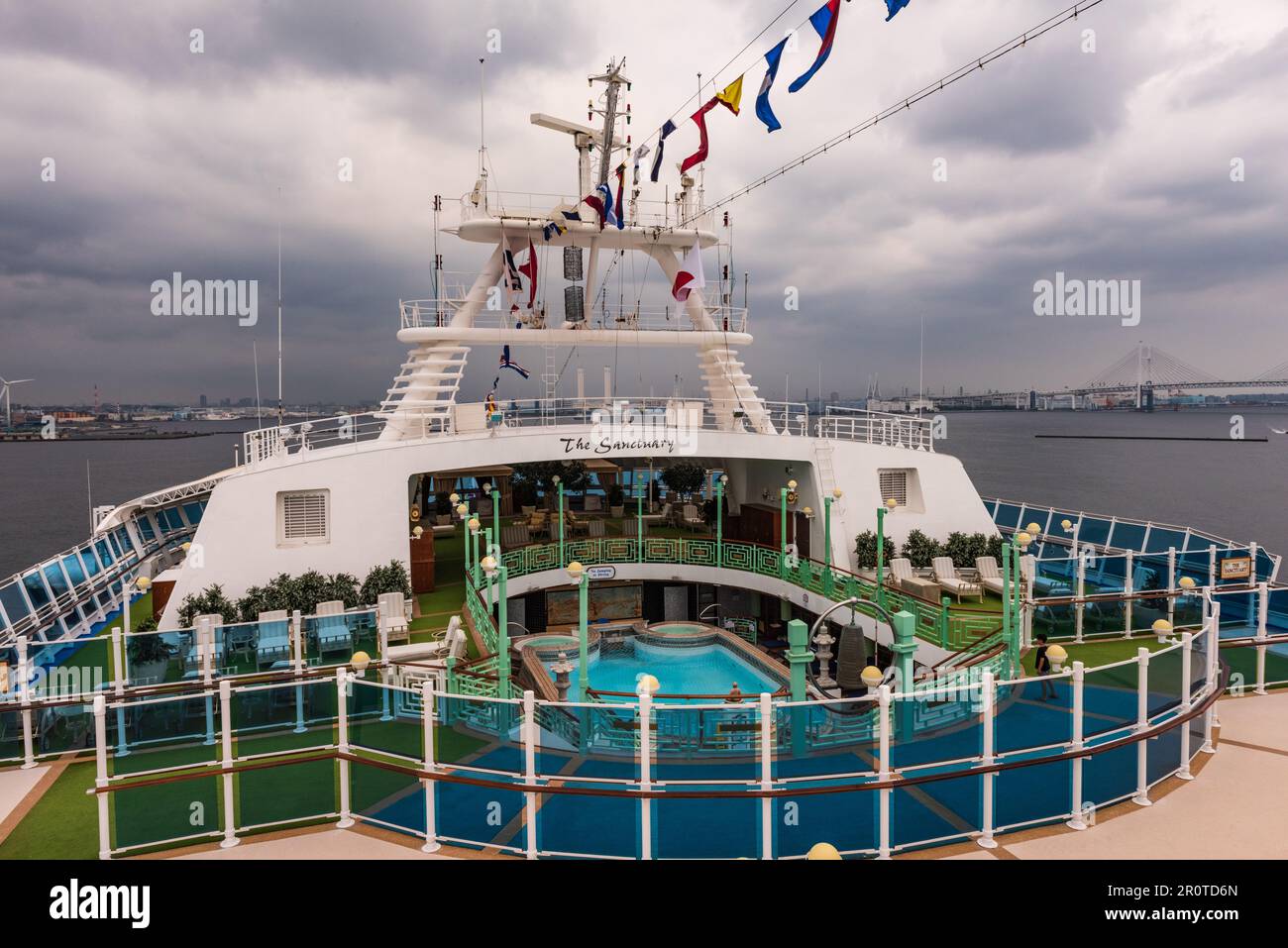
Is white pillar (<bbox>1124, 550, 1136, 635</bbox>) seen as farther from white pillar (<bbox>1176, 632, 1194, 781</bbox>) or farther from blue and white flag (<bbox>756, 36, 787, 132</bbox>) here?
blue and white flag (<bbox>756, 36, 787, 132</bbox>)

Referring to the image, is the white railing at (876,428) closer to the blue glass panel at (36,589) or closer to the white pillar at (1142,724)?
the white pillar at (1142,724)

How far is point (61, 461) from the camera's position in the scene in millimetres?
145125

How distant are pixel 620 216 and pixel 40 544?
60.5 meters

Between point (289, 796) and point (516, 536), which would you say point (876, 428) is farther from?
point (289, 796)

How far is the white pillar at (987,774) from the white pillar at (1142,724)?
178 centimetres

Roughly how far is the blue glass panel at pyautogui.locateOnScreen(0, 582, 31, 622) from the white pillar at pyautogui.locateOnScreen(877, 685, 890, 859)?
15316 mm

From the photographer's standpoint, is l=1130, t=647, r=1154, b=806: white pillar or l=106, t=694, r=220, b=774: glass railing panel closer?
l=1130, t=647, r=1154, b=806: white pillar

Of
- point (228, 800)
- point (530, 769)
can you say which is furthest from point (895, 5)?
point (228, 800)

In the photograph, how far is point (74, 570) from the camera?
55.5 ft

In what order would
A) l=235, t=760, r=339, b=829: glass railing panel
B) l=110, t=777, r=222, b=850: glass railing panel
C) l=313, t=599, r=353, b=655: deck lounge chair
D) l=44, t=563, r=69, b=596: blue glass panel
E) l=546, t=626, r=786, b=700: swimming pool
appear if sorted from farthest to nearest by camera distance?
l=546, t=626, r=786, b=700: swimming pool
l=44, t=563, r=69, b=596: blue glass panel
l=313, t=599, r=353, b=655: deck lounge chair
l=235, t=760, r=339, b=829: glass railing panel
l=110, t=777, r=222, b=850: glass railing panel

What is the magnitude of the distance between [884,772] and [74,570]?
17.3m

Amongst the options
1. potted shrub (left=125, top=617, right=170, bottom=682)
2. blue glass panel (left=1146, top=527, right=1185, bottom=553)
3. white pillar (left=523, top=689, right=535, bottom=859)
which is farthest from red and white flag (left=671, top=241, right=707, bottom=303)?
white pillar (left=523, top=689, right=535, bottom=859)

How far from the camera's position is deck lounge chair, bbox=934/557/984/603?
59.0 feet
